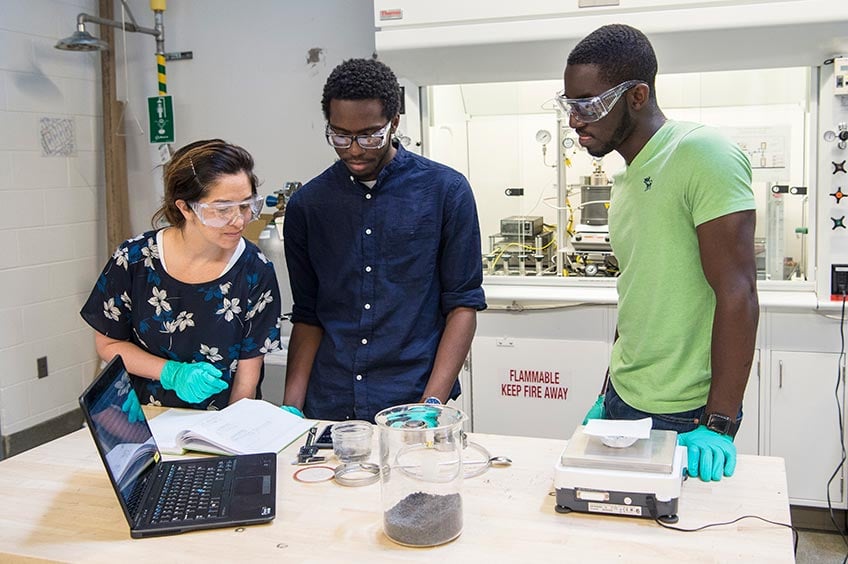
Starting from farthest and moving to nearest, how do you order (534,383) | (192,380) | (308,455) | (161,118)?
(161,118)
(534,383)
(192,380)
(308,455)

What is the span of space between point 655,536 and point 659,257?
0.60 m

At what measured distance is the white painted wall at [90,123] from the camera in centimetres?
379

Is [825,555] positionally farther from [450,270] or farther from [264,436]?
[264,436]

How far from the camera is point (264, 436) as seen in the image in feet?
5.73

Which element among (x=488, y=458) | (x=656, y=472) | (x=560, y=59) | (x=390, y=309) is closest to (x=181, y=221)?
(x=390, y=309)

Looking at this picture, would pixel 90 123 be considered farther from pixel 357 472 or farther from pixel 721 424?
pixel 721 424

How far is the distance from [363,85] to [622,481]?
1036 millimetres

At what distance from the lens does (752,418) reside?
2.96 m

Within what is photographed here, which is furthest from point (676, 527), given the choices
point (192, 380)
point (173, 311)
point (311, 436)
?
point (173, 311)

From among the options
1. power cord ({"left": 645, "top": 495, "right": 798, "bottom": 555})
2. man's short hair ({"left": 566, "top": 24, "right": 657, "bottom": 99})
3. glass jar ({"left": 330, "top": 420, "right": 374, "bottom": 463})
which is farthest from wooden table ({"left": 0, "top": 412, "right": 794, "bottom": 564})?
man's short hair ({"left": 566, "top": 24, "right": 657, "bottom": 99})

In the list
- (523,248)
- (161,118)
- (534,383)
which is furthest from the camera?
(161,118)

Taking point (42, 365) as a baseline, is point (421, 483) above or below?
above

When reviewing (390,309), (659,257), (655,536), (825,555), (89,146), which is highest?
(89,146)

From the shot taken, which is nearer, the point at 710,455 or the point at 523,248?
the point at 710,455
